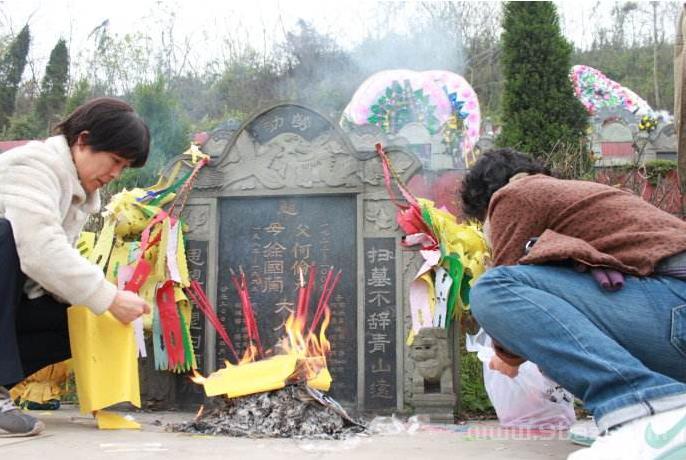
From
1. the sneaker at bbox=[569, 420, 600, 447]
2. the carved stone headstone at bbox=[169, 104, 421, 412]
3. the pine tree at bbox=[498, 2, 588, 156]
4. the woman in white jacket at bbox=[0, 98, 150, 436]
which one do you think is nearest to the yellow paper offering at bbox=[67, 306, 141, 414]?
the woman in white jacket at bbox=[0, 98, 150, 436]

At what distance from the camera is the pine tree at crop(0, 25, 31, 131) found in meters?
21.8

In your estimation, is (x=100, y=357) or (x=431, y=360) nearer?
(x=100, y=357)

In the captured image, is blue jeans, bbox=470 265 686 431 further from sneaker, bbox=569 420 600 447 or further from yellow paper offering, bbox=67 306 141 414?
yellow paper offering, bbox=67 306 141 414

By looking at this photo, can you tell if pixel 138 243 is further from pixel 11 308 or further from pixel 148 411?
pixel 11 308

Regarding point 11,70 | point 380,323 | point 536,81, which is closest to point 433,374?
point 380,323

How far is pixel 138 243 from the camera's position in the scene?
392 centimetres

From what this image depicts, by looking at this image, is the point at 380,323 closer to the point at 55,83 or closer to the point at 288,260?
the point at 288,260

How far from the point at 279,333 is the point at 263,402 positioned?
1.14 meters

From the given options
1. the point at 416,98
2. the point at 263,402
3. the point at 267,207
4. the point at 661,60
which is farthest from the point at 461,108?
the point at 263,402

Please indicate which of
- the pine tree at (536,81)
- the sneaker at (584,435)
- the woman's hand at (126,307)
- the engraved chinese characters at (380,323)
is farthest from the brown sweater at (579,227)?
the pine tree at (536,81)

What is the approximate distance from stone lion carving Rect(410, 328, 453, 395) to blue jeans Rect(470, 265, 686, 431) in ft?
5.16

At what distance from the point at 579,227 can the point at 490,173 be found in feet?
1.65

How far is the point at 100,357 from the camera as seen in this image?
2.65m

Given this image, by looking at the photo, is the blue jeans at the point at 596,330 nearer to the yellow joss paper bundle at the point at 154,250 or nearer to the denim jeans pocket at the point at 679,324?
the denim jeans pocket at the point at 679,324
